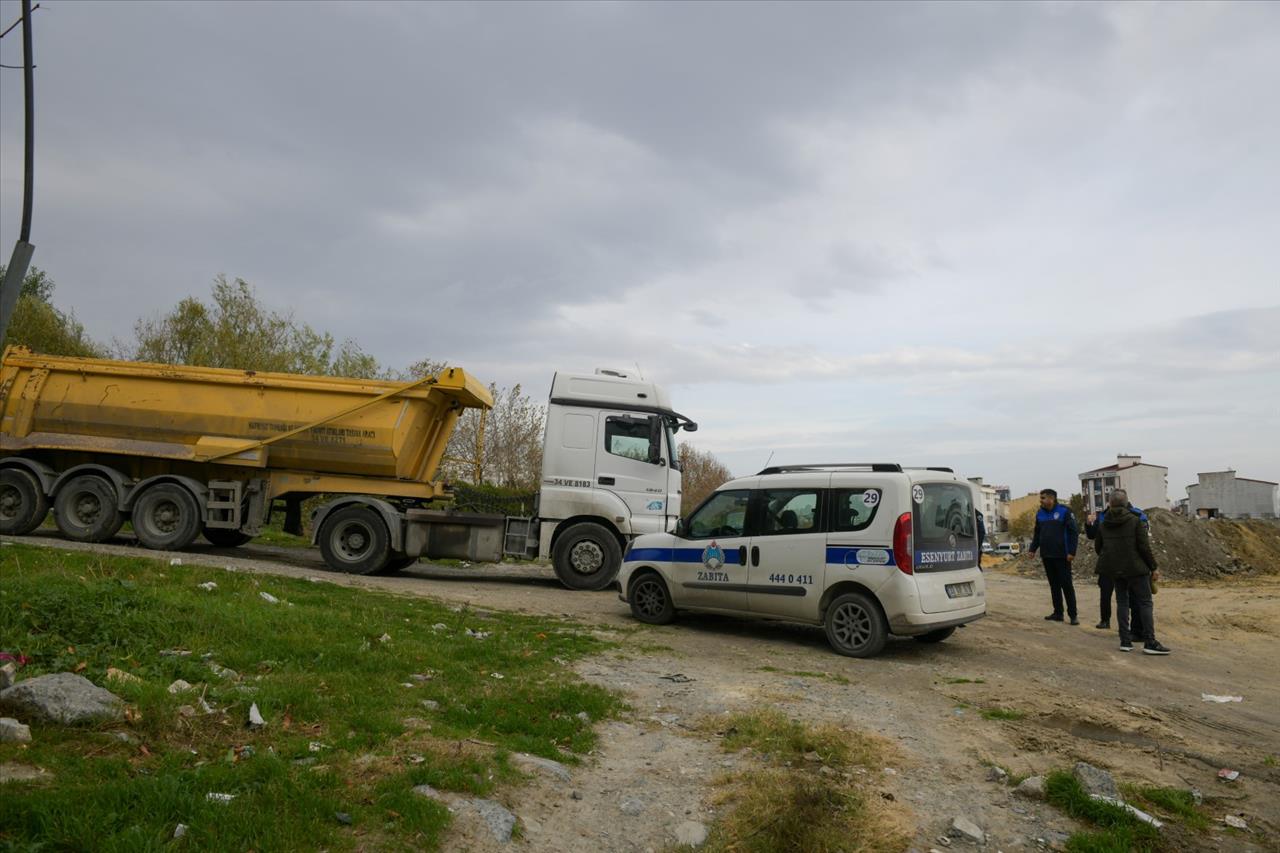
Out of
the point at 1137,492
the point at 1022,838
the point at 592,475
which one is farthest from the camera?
the point at 1137,492

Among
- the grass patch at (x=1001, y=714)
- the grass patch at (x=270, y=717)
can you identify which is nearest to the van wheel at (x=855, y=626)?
the grass patch at (x=1001, y=714)

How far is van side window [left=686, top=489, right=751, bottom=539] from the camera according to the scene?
29.9 feet

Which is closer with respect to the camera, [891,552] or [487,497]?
[891,552]

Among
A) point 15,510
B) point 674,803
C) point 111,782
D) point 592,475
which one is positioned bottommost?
point 674,803

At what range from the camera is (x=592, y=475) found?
12.8 meters

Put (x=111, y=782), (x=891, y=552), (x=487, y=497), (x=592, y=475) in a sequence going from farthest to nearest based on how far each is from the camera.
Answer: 1. (x=487, y=497)
2. (x=592, y=475)
3. (x=891, y=552)
4. (x=111, y=782)

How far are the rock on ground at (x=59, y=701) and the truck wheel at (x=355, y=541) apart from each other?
335 inches

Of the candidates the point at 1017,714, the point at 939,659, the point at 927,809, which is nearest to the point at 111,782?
the point at 927,809

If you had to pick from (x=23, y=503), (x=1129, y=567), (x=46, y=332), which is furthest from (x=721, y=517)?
(x=46, y=332)

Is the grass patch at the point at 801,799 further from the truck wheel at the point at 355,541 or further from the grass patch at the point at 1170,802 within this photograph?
the truck wheel at the point at 355,541

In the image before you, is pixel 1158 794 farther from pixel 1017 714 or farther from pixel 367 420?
pixel 367 420

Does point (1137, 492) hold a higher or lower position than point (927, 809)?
higher

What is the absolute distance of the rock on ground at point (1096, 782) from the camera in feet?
14.0

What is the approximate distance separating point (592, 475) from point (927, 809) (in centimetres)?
894
